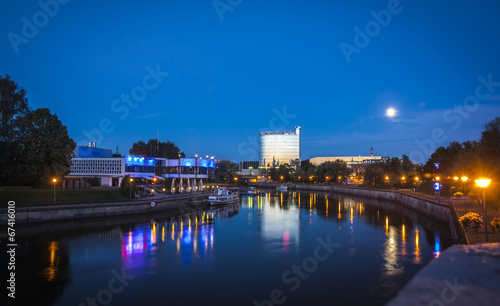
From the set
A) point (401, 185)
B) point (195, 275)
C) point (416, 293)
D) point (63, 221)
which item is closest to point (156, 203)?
point (63, 221)

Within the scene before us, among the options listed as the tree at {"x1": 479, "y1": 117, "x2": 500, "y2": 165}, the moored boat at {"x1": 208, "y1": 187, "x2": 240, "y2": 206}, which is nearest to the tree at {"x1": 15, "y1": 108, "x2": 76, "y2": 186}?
the moored boat at {"x1": 208, "y1": 187, "x2": 240, "y2": 206}

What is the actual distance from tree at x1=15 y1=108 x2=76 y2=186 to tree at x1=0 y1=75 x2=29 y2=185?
955mm

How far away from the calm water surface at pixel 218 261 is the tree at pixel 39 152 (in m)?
11.5

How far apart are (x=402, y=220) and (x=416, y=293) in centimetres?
5015

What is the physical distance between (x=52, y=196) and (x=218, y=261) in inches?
1189

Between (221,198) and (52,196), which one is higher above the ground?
(52,196)

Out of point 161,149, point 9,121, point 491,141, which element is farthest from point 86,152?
point 491,141

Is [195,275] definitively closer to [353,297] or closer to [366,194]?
[353,297]

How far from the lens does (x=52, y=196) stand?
146ft

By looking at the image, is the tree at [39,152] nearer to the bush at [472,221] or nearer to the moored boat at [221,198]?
the moored boat at [221,198]

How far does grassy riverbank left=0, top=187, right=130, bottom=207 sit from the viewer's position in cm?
4091

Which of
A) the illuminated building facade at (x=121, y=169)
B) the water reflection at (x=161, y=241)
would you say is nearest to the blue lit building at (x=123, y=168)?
the illuminated building facade at (x=121, y=169)

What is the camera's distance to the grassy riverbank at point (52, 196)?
40906 mm

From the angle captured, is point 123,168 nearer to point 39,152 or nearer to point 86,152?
point 86,152
